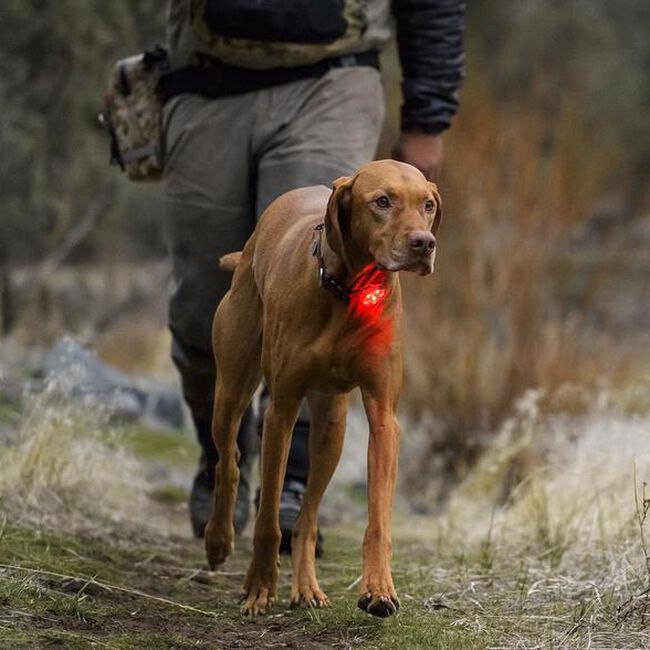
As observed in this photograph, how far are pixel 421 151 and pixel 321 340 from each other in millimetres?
1633

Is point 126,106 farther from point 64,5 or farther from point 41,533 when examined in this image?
point 64,5

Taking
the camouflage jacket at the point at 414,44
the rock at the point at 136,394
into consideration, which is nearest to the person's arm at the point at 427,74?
the camouflage jacket at the point at 414,44

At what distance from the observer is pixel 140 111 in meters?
4.97

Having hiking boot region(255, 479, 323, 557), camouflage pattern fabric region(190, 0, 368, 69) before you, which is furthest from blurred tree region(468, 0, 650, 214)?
hiking boot region(255, 479, 323, 557)

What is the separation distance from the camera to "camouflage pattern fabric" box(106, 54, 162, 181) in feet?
16.3

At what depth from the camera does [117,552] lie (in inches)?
179

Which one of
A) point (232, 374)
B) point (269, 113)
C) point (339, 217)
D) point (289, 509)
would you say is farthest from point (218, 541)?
point (269, 113)

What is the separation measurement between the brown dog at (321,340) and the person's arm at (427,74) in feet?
3.29

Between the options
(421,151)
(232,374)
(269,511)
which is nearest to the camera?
(269,511)

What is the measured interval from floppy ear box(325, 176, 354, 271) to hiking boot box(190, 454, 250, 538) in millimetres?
1983

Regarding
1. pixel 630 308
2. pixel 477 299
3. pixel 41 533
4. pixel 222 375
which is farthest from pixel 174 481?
pixel 630 308

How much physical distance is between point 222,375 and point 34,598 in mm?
803

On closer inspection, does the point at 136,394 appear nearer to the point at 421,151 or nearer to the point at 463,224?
the point at 463,224

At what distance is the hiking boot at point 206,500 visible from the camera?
16.6 feet
